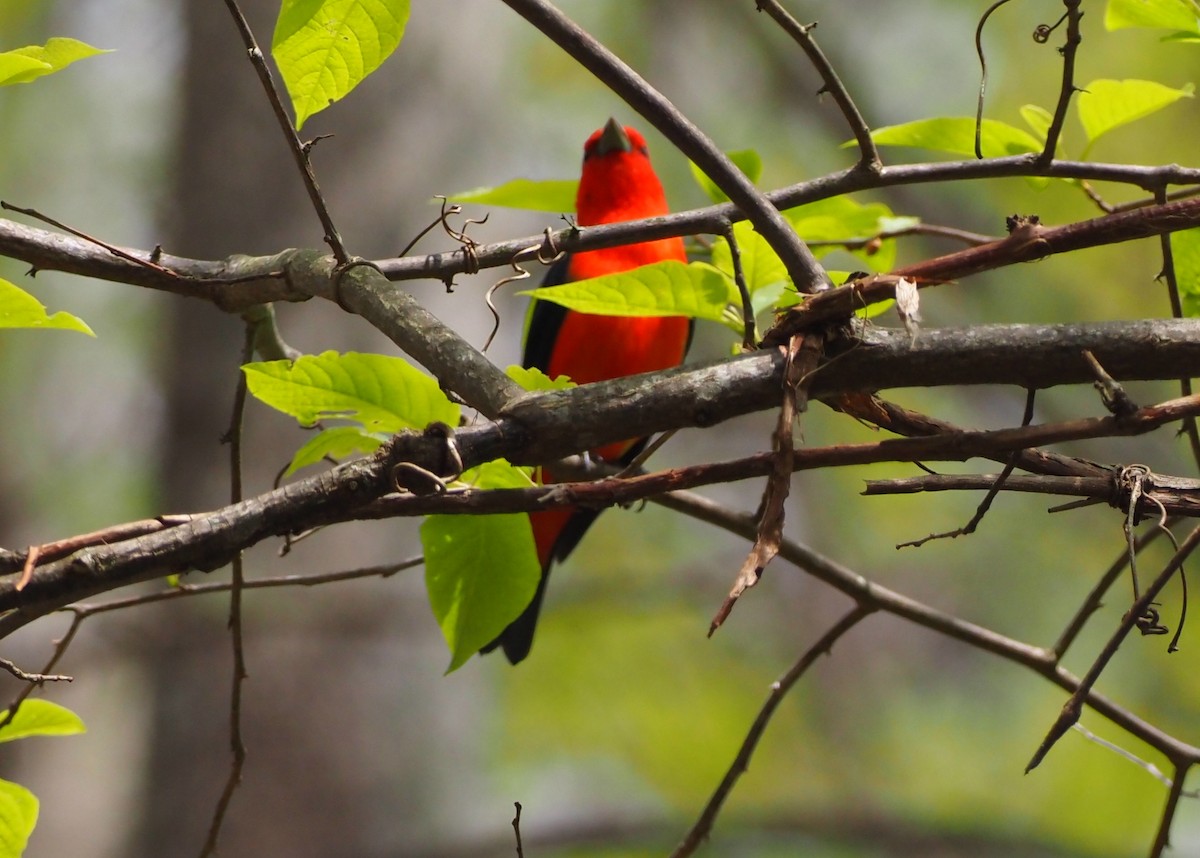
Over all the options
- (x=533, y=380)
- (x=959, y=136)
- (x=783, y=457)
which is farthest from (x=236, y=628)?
(x=959, y=136)

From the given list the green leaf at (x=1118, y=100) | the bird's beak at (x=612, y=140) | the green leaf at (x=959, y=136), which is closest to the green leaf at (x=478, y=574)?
the green leaf at (x=959, y=136)

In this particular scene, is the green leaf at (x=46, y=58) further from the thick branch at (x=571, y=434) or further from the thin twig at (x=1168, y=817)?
the thin twig at (x=1168, y=817)

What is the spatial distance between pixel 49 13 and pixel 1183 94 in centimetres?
703

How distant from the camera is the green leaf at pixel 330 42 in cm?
105

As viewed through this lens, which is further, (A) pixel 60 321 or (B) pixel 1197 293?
(B) pixel 1197 293

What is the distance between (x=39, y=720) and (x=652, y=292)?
2.86 feet

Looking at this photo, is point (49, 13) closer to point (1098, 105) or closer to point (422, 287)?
point (422, 287)

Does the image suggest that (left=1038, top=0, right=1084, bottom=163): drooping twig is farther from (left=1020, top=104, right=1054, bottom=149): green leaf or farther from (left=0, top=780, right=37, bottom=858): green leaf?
(left=0, top=780, right=37, bottom=858): green leaf

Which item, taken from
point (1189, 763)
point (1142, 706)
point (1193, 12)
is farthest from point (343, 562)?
point (1142, 706)

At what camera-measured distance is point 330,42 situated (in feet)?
3.53

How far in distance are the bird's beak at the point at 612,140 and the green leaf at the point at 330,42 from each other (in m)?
2.27

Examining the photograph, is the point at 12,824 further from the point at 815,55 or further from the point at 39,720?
the point at 815,55

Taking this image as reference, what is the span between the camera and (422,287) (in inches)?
145

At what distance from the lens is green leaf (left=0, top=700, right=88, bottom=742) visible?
4.12ft
